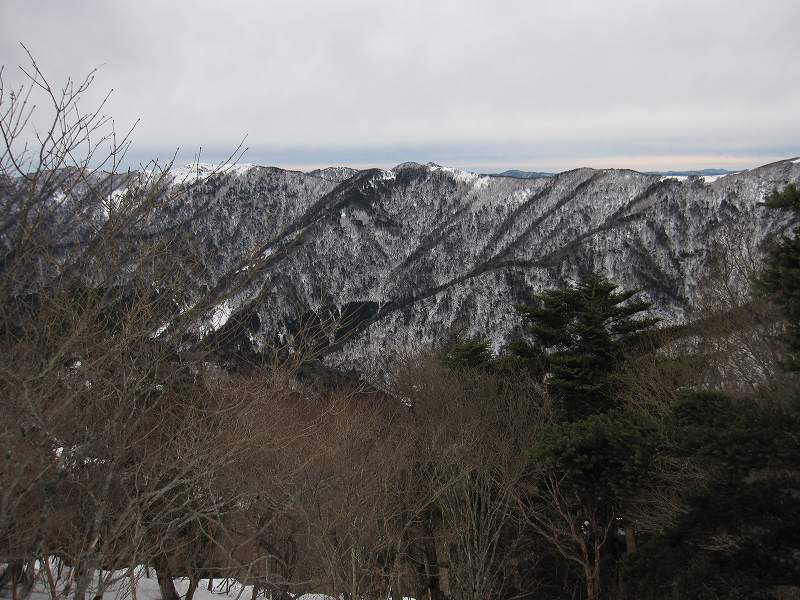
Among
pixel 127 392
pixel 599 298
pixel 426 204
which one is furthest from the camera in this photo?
pixel 426 204

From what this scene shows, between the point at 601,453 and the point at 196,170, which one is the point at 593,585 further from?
the point at 196,170

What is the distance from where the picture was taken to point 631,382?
18188 mm

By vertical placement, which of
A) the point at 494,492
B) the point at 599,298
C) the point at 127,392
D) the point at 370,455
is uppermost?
the point at 127,392

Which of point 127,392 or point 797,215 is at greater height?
point 797,215

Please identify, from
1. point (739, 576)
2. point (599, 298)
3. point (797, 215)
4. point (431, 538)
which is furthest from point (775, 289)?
point (599, 298)

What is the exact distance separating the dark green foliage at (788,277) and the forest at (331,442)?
0.05 metres

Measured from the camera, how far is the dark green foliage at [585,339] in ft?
65.1

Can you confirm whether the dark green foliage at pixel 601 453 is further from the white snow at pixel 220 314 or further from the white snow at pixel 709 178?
the white snow at pixel 709 178

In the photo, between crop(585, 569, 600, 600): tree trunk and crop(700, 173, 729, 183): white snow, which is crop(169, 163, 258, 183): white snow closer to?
crop(585, 569, 600, 600): tree trunk

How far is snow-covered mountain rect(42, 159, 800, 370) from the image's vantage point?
99500 mm

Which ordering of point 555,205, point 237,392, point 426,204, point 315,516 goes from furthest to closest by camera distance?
point 426,204 → point 555,205 → point 315,516 → point 237,392

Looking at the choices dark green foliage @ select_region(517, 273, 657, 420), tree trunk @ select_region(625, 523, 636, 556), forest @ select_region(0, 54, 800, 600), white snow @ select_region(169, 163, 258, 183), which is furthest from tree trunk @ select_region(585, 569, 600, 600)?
white snow @ select_region(169, 163, 258, 183)

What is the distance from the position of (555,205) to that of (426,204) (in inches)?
1540

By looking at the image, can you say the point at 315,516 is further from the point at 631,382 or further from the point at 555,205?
the point at 555,205
